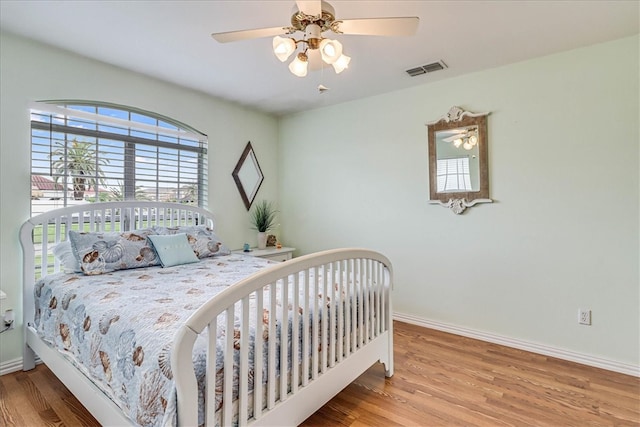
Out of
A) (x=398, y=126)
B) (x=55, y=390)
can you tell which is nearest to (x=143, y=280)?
(x=55, y=390)

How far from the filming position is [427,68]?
292cm

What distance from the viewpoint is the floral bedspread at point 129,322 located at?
47.7 inches

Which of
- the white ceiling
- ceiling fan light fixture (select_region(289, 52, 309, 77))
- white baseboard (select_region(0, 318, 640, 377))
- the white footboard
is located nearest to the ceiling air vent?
the white ceiling

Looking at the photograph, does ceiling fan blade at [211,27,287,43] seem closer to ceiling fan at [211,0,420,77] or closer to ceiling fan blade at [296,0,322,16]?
ceiling fan at [211,0,420,77]

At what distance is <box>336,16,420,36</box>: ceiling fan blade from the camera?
1.60 metres

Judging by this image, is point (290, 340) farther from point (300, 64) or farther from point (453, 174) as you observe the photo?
point (453, 174)

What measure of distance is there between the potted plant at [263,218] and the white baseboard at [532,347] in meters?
1.86

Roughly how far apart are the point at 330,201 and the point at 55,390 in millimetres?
3004

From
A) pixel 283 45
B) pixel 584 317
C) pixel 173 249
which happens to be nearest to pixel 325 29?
pixel 283 45

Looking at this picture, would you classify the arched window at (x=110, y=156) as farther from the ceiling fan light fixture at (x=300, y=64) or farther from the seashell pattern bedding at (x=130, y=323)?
the ceiling fan light fixture at (x=300, y=64)

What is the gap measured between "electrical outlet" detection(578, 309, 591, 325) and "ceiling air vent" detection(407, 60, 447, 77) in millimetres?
2342

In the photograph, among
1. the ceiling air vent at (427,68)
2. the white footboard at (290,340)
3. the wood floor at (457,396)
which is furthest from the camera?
the ceiling air vent at (427,68)

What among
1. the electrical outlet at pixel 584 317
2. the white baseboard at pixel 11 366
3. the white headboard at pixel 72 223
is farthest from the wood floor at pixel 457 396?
the white headboard at pixel 72 223

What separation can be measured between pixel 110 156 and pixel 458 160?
10.7ft
